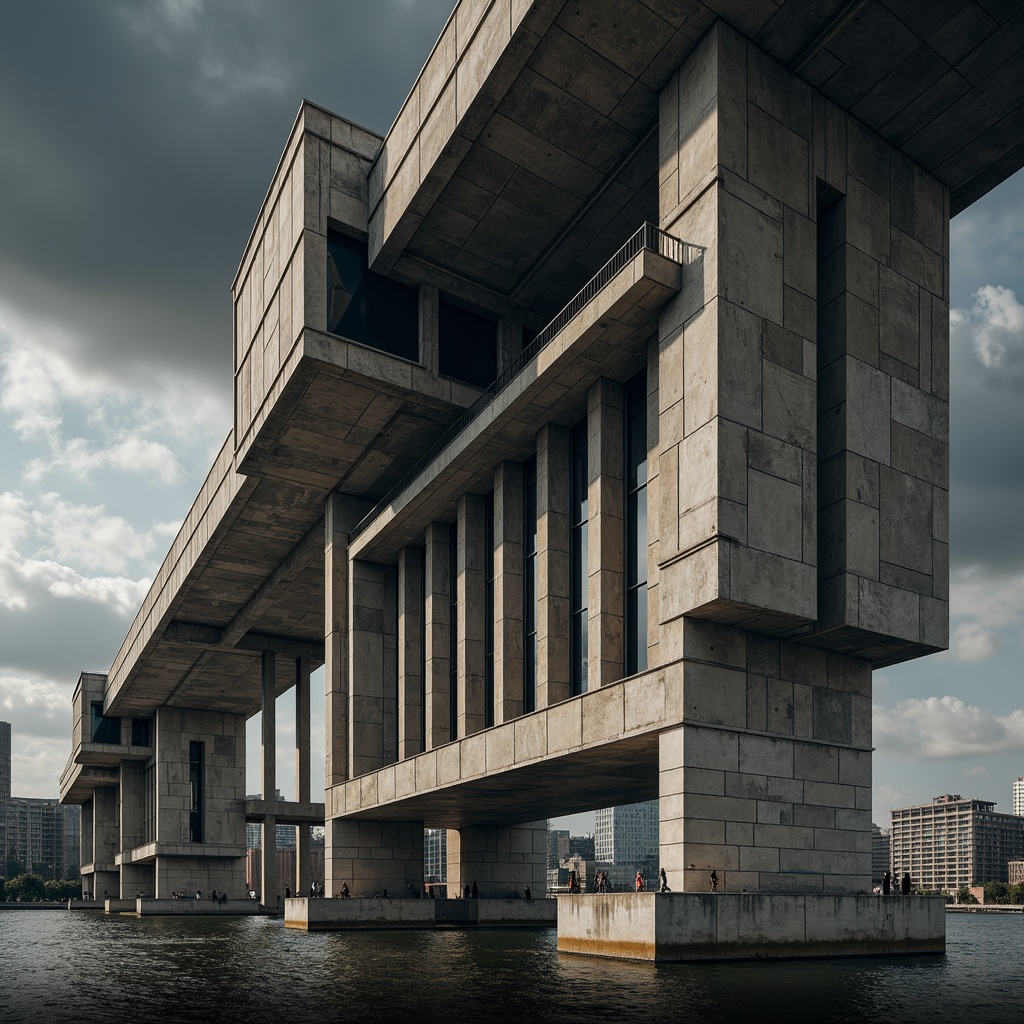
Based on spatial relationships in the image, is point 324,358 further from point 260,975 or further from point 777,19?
point 260,975

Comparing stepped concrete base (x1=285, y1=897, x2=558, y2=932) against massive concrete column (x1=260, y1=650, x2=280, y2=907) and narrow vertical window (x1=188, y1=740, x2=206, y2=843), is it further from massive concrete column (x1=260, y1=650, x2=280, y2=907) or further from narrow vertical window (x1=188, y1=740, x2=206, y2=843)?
Answer: narrow vertical window (x1=188, y1=740, x2=206, y2=843)

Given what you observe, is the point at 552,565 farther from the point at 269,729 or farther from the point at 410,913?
the point at 269,729

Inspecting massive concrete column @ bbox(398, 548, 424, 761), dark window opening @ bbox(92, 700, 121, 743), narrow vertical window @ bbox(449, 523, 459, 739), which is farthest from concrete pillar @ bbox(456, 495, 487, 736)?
dark window opening @ bbox(92, 700, 121, 743)

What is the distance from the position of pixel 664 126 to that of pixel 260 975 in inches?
966

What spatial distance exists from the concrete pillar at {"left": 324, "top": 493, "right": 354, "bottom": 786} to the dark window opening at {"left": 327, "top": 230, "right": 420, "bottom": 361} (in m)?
10.3

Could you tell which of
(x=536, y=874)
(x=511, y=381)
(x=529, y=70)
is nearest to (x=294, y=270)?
(x=511, y=381)

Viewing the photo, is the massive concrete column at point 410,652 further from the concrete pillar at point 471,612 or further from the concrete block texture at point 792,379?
the concrete block texture at point 792,379

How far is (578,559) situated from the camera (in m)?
38.3

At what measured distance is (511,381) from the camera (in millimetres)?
37750

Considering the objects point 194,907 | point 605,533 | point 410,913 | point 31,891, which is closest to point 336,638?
point 410,913

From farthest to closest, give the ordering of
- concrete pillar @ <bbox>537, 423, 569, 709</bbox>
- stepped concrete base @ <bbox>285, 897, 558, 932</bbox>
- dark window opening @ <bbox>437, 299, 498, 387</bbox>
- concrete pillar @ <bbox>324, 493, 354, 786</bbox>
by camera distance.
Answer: concrete pillar @ <bbox>324, 493, 354, 786</bbox>
stepped concrete base @ <bbox>285, 897, 558, 932</bbox>
dark window opening @ <bbox>437, 299, 498, 387</bbox>
concrete pillar @ <bbox>537, 423, 569, 709</bbox>

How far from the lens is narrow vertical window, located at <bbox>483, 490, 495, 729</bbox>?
4284 cm

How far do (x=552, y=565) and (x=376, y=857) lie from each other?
57.8ft

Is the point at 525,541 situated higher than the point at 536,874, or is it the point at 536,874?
the point at 525,541
